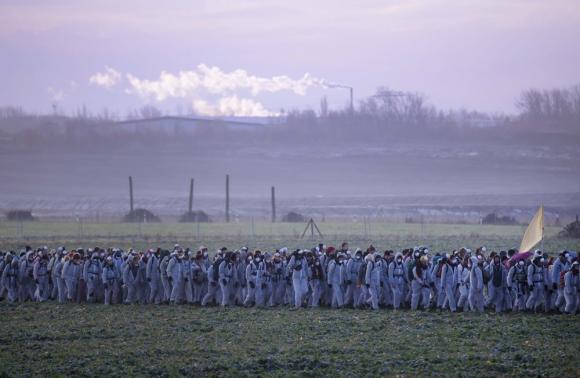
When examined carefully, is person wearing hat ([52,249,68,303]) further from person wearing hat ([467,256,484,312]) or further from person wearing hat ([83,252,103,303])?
person wearing hat ([467,256,484,312])

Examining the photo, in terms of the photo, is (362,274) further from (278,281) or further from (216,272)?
(216,272)

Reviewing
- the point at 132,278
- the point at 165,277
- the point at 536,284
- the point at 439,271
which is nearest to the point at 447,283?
the point at 439,271

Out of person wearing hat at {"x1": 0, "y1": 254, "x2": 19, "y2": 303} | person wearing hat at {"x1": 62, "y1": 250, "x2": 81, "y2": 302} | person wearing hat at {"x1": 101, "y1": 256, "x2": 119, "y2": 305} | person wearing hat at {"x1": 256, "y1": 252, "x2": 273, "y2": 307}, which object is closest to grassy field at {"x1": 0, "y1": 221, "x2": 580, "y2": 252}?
person wearing hat at {"x1": 256, "y1": 252, "x2": 273, "y2": 307}

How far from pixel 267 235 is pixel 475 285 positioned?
2797 cm

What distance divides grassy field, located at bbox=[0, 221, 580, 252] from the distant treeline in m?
77.2

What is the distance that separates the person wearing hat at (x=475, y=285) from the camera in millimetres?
24141

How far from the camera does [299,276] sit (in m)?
26.2

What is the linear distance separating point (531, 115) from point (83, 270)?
124 metres

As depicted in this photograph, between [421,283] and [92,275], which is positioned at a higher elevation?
[92,275]

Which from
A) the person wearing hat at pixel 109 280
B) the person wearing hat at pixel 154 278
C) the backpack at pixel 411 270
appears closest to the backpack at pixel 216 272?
the person wearing hat at pixel 154 278

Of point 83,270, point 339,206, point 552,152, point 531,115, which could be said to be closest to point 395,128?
point 531,115

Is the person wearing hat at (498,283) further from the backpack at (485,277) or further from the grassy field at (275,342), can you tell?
the grassy field at (275,342)

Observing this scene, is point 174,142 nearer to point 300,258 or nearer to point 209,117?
point 209,117

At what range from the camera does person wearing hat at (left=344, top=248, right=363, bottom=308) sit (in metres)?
25.9
